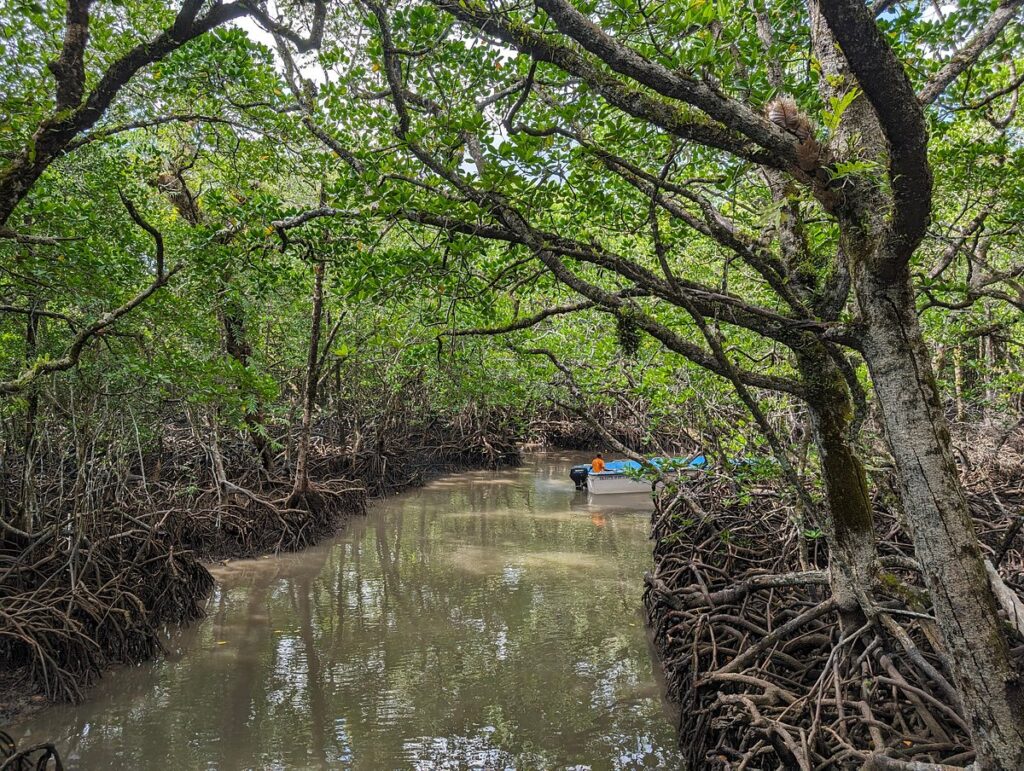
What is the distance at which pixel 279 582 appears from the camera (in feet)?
27.0

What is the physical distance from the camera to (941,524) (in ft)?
7.14

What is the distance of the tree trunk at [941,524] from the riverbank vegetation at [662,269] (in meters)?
0.01

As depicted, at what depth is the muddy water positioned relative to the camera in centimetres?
440

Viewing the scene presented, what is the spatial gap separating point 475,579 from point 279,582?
2614 mm

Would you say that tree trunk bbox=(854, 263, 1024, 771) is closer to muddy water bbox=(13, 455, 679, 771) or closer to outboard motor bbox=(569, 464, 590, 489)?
muddy water bbox=(13, 455, 679, 771)

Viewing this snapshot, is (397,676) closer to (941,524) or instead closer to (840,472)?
(840,472)

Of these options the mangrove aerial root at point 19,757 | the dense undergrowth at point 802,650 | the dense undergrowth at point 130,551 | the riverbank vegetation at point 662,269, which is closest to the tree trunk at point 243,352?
the dense undergrowth at point 130,551

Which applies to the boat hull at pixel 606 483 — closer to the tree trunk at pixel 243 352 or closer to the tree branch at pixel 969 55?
the tree trunk at pixel 243 352

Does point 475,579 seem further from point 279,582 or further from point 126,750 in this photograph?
point 126,750

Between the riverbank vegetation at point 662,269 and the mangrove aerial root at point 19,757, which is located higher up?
the riverbank vegetation at point 662,269

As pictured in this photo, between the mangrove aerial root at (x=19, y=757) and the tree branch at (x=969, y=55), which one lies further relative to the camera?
the mangrove aerial root at (x=19, y=757)

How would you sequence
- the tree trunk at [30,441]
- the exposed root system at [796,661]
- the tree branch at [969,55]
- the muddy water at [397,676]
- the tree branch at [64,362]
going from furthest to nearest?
the tree trunk at [30,441]
the muddy water at [397,676]
the tree branch at [64,362]
the exposed root system at [796,661]
the tree branch at [969,55]

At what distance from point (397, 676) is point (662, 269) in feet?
13.8

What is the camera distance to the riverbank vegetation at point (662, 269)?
229 centimetres
